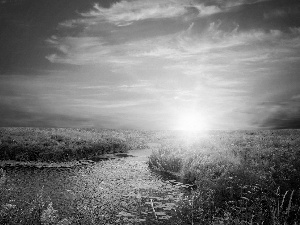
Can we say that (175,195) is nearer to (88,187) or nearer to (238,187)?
(238,187)

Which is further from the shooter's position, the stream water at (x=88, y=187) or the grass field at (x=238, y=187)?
the stream water at (x=88, y=187)

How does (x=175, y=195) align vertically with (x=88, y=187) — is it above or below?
above

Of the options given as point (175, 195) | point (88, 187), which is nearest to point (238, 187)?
point (175, 195)

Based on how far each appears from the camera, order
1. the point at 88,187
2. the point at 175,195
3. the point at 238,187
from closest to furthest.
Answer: the point at 238,187, the point at 175,195, the point at 88,187

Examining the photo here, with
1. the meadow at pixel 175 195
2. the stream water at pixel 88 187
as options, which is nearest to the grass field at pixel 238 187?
the meadow at pixel 175 195

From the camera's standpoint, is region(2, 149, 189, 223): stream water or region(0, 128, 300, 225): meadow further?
region(2, 149, 189, 223): stream water

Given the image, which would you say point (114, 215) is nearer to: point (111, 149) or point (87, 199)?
point (87, 199)

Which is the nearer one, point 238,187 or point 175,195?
point 238,187

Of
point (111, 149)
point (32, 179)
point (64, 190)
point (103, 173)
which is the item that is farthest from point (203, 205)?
point (111, 149)

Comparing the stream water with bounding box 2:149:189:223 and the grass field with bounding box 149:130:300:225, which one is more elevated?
the grass field with bounding box 149:130:300:225

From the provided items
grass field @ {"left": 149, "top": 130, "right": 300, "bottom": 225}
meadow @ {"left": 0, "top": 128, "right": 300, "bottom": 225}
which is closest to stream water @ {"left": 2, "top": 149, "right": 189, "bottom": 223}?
meadow @ {"left": 0, "top": 128, "right": 300, "bottom": 225}

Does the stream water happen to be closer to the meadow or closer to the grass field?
the meadow

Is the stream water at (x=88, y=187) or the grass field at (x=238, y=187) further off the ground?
the grass field at (x=238, y=187)

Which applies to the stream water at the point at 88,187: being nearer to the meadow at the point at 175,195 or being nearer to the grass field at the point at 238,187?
the meadow at the point at 175,195
